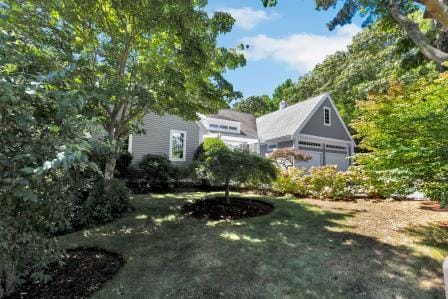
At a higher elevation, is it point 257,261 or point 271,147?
point 271,147

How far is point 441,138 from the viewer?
487 cm

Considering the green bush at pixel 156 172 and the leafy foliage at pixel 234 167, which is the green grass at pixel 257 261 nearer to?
the leafy foliage at pixel 234 167

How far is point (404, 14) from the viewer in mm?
7863

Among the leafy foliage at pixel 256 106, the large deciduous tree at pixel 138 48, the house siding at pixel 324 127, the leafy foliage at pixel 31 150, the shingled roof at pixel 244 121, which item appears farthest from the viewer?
the leafy foliage at pixel 256 106

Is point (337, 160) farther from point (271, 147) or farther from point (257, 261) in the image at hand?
point (257, 261)

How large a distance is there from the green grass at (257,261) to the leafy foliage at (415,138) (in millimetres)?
1352

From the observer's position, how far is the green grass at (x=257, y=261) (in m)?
3.87

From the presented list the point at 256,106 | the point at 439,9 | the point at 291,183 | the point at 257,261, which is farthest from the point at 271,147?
the point at 256,106

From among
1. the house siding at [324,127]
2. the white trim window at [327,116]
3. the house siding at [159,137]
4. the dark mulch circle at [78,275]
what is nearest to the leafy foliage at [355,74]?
the house siding at [324,127]

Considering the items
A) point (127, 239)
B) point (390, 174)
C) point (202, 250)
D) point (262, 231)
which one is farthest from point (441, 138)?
point (127, 239)

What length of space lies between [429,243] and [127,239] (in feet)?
19.4

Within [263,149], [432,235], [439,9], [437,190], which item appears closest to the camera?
[439,9]

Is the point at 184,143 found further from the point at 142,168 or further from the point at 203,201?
the point at 203,201

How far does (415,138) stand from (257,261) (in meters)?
3.76
